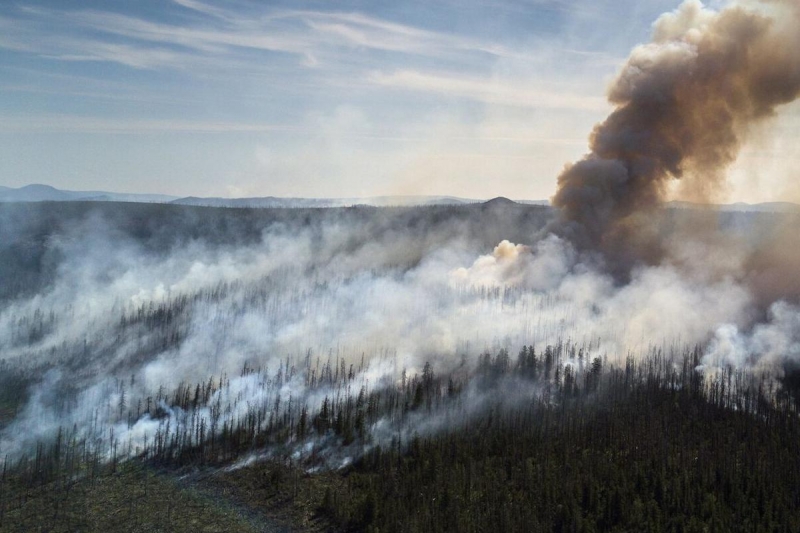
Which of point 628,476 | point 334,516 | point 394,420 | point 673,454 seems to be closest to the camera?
point 334,516

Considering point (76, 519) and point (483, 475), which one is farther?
point (483, 475)

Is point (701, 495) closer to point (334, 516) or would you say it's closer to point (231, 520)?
point (334, 516)

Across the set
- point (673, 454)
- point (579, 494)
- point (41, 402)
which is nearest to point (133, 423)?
point (41, 402)

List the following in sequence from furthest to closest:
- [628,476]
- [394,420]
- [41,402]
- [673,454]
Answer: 1. [41,402]
2. [394,420]
3. [673,454]
4. [628,476]

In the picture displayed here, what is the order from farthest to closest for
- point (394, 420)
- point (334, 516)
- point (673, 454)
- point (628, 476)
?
point (394, 420) < point (673, 454) < point (628, 476) < point (334, 516)

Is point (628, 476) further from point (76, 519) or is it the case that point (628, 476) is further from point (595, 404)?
point (76, 519)

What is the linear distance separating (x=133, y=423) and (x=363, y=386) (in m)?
62.1

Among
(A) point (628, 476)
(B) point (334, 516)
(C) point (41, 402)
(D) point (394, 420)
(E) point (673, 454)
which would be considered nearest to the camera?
(B) point (334, 516)

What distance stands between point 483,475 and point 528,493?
10.5 meters

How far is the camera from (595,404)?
18012 cm

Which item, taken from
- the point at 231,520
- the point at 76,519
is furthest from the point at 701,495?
the point at 76,519

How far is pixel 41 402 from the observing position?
611 feet

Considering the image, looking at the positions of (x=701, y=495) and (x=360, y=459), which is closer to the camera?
(x=701, y=495)

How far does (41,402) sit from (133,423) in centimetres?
3185
